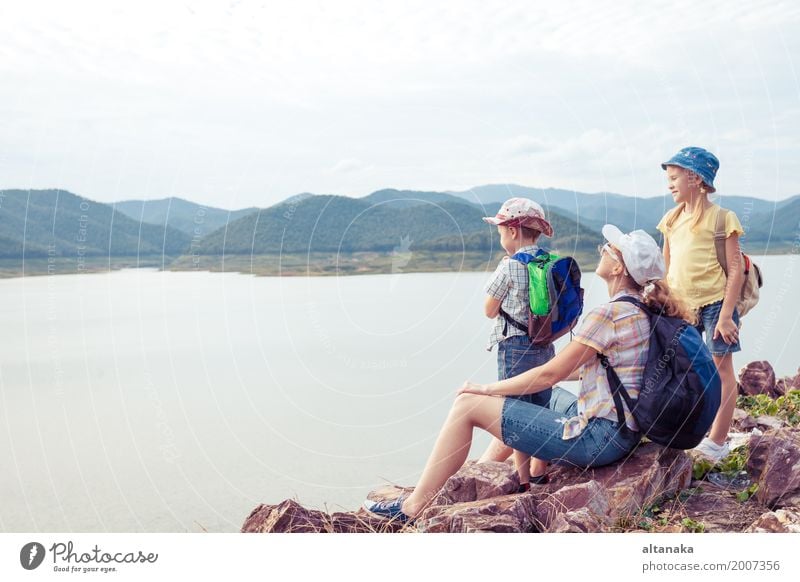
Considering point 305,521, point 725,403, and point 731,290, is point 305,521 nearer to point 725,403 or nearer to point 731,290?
point 725,403

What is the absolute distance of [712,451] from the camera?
4.71m

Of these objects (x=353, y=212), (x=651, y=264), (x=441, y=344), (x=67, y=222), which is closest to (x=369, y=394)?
(x=441, y=344)

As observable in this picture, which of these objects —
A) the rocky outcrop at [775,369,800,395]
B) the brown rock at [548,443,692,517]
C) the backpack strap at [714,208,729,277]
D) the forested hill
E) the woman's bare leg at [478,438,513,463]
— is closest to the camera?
the brown rock at [548,443,692,517]

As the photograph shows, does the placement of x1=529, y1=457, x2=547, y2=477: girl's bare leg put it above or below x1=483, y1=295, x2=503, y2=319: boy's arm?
below

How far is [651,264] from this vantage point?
→ 3641mm

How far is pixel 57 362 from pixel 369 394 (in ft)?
8.03

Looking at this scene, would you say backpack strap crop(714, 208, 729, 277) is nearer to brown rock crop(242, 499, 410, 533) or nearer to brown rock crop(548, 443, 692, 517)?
brown rock crop(548, 443, 692, 517)

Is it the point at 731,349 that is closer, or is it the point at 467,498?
the point at 467,498

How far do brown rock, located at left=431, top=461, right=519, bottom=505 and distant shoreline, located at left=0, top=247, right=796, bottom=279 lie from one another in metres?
2.08

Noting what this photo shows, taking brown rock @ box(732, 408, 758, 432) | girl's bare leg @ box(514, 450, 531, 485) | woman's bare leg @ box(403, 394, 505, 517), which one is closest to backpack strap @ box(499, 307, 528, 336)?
woman's bare leg @ box(403, 394, 505, 517)

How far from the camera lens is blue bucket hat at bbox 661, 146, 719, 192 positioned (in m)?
4.61

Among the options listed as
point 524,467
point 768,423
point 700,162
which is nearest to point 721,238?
point 700,162

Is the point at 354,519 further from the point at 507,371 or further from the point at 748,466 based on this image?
the point at 748,466
